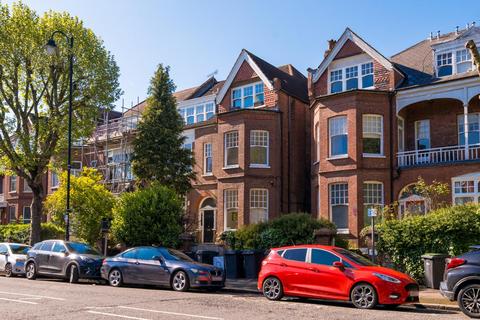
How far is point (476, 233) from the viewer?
677 inches

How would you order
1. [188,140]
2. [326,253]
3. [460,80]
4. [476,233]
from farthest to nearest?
[188,140] < [460,80] < [476,233] < [326,253]

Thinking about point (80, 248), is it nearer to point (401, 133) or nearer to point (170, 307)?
point (170, 307)

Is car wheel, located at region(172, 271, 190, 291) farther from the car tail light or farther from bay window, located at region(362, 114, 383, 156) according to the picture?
bay window, located at region(362, 114, 383, 156)

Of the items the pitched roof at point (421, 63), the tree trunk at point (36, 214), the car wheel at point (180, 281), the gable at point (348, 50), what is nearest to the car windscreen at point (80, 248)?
the car wheel at point (180, 281)

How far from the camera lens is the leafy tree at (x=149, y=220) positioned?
23750mm

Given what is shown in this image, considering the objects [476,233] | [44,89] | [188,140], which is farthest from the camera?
[188,140]

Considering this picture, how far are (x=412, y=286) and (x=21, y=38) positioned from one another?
20.5 m

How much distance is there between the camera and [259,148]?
29453 mm

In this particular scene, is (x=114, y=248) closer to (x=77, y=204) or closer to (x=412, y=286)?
(x=77, y=204)

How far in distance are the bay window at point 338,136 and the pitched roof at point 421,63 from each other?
3366 mm

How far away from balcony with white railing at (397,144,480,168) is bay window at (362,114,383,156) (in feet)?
3.43

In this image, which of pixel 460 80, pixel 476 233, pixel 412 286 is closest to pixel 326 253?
pixel 412 286

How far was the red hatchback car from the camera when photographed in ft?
42.2

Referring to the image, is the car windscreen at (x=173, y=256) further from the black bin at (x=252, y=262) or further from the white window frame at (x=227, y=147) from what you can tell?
the white window frame at (x=227, y=147)
